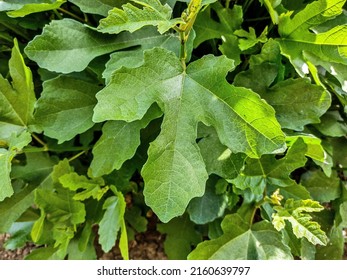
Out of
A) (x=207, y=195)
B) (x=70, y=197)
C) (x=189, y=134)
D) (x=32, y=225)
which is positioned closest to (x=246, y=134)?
(x=189, y=134)

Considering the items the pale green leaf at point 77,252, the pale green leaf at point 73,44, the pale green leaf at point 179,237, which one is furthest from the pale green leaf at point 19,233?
the pale green leaf at point 73,44

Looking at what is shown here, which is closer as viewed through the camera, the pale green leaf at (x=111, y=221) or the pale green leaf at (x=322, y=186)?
the pale green leaf at (x=111, y=221)

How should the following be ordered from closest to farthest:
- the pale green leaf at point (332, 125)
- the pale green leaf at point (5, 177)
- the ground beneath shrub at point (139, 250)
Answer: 1. the pale green leaf at point (5, 177)
2. the pale green leaf at point (332, 125)
3. the ground beneath shrub at point (139, 250)

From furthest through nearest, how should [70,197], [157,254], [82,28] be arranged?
[157,254]
[70,197]
[82,28]

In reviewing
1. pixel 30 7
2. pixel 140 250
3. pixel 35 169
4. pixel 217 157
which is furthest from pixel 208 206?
pixel 30 7

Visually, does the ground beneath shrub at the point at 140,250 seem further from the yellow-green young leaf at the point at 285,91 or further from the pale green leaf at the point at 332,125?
the yellow-green young leaf at the point at 285,91

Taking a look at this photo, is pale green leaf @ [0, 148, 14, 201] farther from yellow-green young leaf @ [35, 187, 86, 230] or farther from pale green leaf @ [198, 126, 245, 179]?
pale green leaf @ [198, 126, 245, 179]

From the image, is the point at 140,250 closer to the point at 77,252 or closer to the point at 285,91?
the point at 77,252
